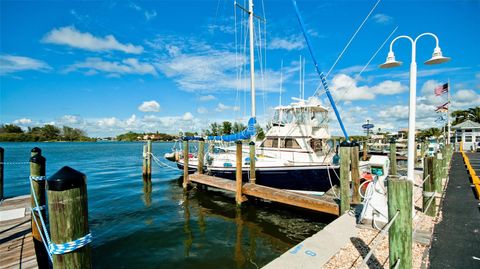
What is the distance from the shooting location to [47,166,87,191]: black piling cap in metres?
1.62

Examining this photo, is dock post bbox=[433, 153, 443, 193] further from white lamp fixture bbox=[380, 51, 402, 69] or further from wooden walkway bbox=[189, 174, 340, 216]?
white lamp fixture bbox=[380, 51, 402, 69]

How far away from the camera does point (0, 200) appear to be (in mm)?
6664

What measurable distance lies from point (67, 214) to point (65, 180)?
0.25 m

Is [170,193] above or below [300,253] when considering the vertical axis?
below

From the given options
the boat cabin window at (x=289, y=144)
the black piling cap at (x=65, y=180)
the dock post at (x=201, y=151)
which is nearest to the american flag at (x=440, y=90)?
the boat cabin window at (x=289, y=144)

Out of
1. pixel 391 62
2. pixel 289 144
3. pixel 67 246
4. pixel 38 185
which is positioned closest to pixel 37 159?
pixel 38 185

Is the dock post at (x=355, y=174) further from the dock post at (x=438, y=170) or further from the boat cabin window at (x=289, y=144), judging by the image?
the boat cabin window at (x=289, y=144)

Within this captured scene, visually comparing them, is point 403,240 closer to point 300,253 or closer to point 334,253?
point 334,253

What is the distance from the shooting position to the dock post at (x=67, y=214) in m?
1.64

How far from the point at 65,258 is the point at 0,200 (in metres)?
7.34

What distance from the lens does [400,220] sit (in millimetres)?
2828

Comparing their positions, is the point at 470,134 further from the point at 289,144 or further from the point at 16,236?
the point at 16,236

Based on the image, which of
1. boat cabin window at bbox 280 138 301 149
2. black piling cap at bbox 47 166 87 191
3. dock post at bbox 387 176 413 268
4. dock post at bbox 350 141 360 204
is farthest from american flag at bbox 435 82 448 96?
black piling cap at bbox 47 166 87 191

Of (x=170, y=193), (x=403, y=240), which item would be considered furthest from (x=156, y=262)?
(x=170, y=193)
